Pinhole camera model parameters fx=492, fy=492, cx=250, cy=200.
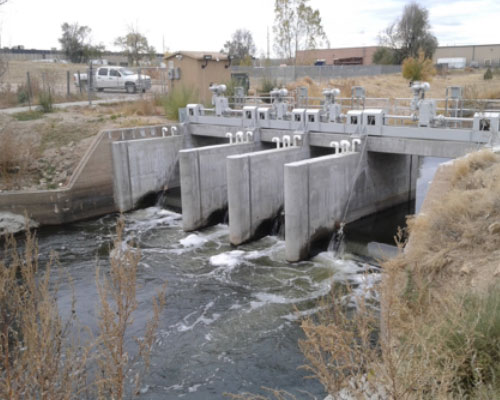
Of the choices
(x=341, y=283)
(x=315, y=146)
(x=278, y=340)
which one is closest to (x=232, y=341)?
(x=278, y=340)

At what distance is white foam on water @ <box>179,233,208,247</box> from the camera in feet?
49.3

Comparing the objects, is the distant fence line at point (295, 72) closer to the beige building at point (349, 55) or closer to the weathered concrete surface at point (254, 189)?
the weathered concrete surface at point (254, 189)

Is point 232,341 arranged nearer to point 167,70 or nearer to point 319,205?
point 319,205

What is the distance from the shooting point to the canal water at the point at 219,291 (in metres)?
8.13

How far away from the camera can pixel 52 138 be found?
20.3 meters

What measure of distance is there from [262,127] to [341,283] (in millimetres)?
8203

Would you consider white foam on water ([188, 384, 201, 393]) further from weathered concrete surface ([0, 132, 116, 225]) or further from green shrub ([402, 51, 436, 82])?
green shrub ([402, 51, 436, 82])

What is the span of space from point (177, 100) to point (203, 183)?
7.83 metres

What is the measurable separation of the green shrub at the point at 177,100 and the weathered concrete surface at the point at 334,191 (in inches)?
415

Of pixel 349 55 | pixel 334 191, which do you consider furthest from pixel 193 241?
pixel 349 55

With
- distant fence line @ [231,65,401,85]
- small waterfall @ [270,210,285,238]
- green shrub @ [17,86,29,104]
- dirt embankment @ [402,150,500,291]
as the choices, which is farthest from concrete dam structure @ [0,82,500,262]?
distant fence line @ [231,65,401,85]

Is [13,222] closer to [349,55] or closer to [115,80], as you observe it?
[115,80]

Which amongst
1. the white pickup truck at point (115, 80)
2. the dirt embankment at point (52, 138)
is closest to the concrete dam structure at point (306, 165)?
the dirt embankment at point (52, 138)

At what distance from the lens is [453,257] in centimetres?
735
